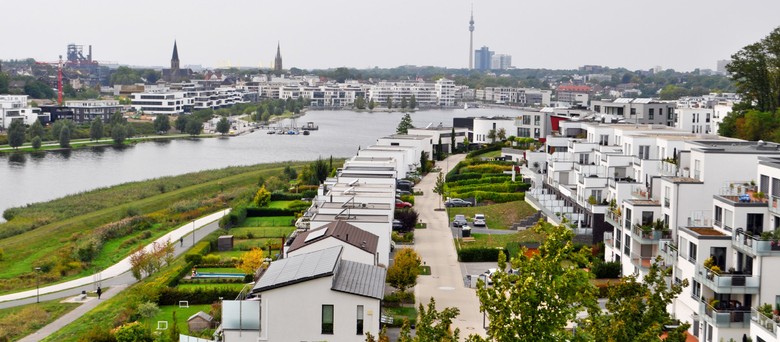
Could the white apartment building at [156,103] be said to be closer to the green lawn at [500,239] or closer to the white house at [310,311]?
the green lawn at [500,239]

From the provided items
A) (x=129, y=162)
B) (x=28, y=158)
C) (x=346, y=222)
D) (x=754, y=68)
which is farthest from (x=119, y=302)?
(x=28, y=158)

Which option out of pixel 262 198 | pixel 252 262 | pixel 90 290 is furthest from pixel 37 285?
pixel 262 198

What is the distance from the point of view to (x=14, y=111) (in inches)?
1836

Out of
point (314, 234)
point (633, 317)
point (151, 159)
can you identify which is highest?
point (633, 317)

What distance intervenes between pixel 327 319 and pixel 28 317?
465 cm

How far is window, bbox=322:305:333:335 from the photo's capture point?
8.55 m

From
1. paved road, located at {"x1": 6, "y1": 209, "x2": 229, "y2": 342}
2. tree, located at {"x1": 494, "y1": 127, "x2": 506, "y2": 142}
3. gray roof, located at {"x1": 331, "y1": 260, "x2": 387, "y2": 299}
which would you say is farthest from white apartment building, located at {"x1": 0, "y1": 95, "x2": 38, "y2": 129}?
gray roof, located at {"x1": 331, "y1": 260, "x2": 387, "y2": 299}

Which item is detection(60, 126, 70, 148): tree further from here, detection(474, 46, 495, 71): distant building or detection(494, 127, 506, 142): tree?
detection(474, 46, 495, 71): distant building

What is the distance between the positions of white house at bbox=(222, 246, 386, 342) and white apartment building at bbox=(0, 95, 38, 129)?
39717mm

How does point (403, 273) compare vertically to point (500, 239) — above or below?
above

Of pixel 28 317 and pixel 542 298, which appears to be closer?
pixel 542 298

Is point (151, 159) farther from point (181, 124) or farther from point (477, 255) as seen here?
point (477, 255)

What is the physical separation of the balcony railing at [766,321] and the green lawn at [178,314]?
5.69m

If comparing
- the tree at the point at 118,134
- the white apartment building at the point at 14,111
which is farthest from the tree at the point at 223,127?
the white apartment building at the point at 14,111
